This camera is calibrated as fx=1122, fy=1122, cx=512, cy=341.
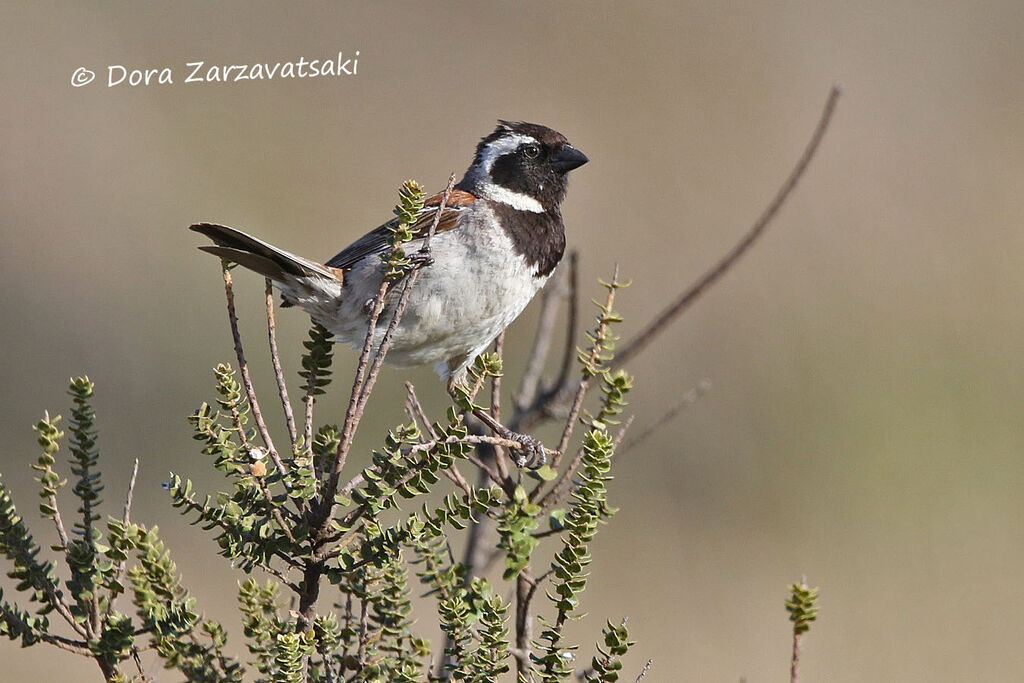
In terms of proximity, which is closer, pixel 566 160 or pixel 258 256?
pixel 258 256

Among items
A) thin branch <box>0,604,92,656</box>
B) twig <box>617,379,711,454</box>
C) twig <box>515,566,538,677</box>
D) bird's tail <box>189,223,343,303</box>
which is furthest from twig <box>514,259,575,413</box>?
thin branch <box>0,604,92,656</box>

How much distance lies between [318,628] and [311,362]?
49cm

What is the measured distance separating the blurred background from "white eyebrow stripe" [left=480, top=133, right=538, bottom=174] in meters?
3.00

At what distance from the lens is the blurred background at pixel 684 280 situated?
6340mm

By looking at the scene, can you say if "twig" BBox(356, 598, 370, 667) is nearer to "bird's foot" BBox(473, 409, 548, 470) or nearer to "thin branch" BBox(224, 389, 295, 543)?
"thin branch" BBox(224, 389, 295, 543)

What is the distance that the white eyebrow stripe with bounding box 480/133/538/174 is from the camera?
3.15 metres

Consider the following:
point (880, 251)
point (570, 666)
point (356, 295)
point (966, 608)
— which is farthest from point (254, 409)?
point (880, 251)

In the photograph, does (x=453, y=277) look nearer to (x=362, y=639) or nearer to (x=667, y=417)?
(x=667, y=417)

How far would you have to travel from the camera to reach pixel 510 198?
305 cm

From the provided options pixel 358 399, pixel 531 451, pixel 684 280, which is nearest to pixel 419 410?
pixel 358 399

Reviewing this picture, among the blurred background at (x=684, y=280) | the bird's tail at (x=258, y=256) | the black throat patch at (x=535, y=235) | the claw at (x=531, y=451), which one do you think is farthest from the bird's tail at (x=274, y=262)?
the blurred background at (x=684, y=280)

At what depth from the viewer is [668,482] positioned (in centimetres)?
725

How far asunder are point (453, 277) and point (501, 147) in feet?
1.83

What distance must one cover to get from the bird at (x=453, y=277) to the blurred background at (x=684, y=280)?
9.74 feet
